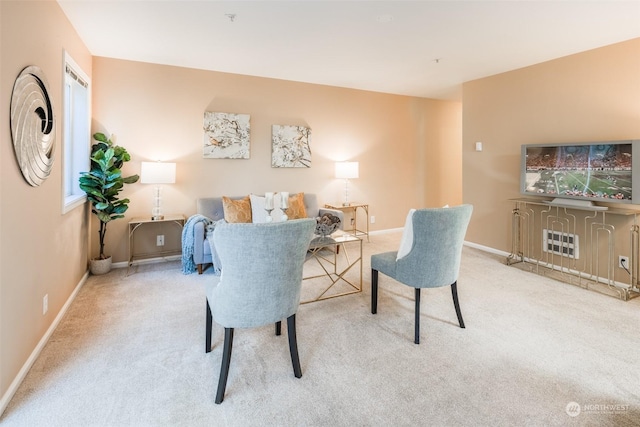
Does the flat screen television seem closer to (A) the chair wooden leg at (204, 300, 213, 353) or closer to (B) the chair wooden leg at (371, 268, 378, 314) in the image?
(B) the chair wooden leg at (371, 268, 378, 314)

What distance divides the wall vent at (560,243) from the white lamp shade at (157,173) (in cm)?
465

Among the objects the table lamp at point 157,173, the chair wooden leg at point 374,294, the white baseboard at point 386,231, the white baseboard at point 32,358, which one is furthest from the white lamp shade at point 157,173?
the white baseboard at point 386,231

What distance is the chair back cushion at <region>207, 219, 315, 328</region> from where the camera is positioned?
1.59 meters

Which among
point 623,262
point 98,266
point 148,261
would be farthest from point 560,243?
point 98,266

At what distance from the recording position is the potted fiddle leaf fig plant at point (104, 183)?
3.43 metres

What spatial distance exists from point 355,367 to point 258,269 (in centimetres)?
92

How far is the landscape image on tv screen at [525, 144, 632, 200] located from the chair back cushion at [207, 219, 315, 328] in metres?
3.30

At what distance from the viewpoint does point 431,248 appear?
2229 millimetres

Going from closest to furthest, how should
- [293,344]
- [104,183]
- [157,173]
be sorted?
[293,344] → [104,183] → [157,173]

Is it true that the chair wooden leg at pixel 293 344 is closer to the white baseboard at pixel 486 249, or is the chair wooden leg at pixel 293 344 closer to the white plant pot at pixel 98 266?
the white plant pot at pixel 98 266

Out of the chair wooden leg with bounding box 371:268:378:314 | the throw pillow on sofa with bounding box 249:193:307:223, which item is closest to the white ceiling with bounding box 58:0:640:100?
the throw pillow on sofa with bounding box 249:193:307:223

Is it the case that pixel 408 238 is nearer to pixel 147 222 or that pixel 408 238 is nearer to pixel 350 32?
pixel 350 32

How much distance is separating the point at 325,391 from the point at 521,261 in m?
3.57

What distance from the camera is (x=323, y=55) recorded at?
381cm
